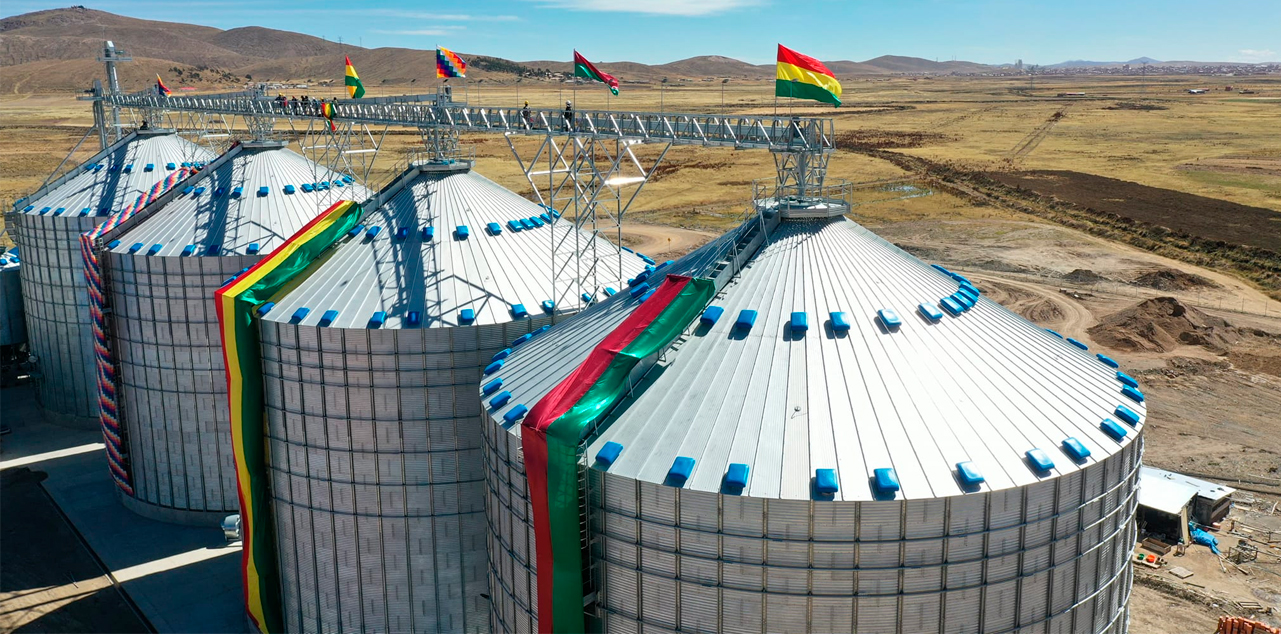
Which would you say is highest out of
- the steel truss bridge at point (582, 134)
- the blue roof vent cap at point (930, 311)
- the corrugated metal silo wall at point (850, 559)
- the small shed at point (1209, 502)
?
the steel truss bridge at point (582, 134)

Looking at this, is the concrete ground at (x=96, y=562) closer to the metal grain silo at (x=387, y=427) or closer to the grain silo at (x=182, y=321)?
the grain silo at (x=182, y=321)

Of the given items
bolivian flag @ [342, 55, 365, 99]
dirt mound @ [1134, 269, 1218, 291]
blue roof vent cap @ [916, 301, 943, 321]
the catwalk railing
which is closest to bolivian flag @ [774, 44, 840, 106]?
the catwalk railing

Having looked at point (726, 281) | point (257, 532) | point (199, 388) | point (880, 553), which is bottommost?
point (257, 532)

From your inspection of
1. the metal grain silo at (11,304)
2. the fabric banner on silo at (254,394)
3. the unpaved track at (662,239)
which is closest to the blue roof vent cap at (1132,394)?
→ the fabric banner on silo at (254,394)

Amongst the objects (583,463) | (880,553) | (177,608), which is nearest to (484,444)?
(583,463)

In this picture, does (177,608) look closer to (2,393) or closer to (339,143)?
(339,143)
